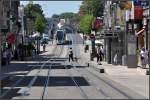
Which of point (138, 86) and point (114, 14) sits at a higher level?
point (114, 14)

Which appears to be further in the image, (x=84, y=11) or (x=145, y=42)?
(x=84, y=11)

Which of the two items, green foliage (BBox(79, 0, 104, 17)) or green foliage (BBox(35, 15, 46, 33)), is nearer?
green foliage (BBox(79, 0, 104, 17))

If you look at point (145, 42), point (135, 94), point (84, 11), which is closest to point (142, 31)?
point (145, 42)

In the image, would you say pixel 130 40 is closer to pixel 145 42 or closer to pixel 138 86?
pixel 145 42

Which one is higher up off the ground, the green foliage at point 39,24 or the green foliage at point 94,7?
the green foliage at point 94,7

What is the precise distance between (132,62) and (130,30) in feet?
55.8

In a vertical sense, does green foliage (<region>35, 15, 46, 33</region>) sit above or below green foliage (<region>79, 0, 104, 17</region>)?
below

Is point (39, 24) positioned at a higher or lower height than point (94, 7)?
lower

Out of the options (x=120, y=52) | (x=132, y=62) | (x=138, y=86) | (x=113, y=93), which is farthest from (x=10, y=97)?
(x=120, y=52)

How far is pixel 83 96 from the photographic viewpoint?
26.4 meters

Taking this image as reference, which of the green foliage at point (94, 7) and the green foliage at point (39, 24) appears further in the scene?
the green foliage at point (39, 24)

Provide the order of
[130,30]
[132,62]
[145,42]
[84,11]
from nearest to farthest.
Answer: [132,62], [145,42], [130,30], [84,11]

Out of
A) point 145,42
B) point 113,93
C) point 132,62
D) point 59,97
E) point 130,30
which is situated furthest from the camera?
point 130,30

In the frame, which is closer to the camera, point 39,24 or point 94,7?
point 94,7
